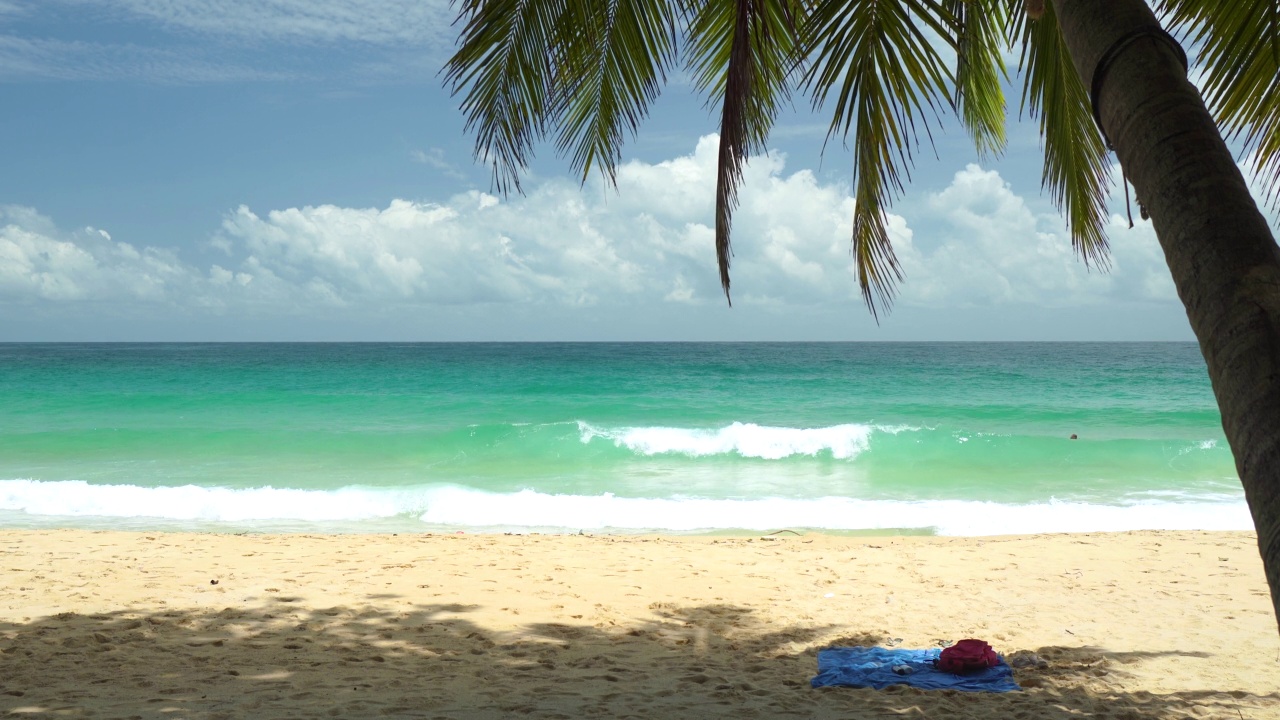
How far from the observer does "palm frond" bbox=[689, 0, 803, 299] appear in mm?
3123

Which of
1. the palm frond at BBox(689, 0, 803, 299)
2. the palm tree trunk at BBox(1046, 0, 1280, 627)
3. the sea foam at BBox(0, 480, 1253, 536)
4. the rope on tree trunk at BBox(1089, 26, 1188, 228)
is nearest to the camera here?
the palm tree trunk at BBox(1046, 0, 1280, 627)

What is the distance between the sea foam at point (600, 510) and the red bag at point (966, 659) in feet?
16.5

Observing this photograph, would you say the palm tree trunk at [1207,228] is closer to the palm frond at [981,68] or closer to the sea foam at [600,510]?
the palm frond at [981,68]

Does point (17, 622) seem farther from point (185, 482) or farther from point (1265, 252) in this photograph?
point (185, 482)

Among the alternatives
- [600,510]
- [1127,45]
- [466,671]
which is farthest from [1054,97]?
[600,510]

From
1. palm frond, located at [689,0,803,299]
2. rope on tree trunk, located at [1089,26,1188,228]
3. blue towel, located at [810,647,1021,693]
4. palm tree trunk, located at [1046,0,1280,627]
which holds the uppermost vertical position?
palm frond, located at [689,0,803,299]

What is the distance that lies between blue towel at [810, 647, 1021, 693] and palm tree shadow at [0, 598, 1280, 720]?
77 mm

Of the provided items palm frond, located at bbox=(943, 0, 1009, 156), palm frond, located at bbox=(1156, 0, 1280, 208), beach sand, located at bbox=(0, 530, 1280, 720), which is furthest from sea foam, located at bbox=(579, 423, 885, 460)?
palm frond, located at bbox=(1156, 0, 1280, 208)

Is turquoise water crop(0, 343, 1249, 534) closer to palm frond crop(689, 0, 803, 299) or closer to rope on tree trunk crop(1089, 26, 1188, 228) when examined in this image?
palm frond crop(689, 0, 803, 299)

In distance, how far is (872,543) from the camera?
785 centimetres

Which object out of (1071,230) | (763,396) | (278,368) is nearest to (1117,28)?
(1071,230)

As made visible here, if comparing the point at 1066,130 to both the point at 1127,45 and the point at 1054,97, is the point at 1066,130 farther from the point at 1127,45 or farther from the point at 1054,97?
the point at 1127,45

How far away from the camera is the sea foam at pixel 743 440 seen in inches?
626

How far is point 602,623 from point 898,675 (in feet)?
5.77
